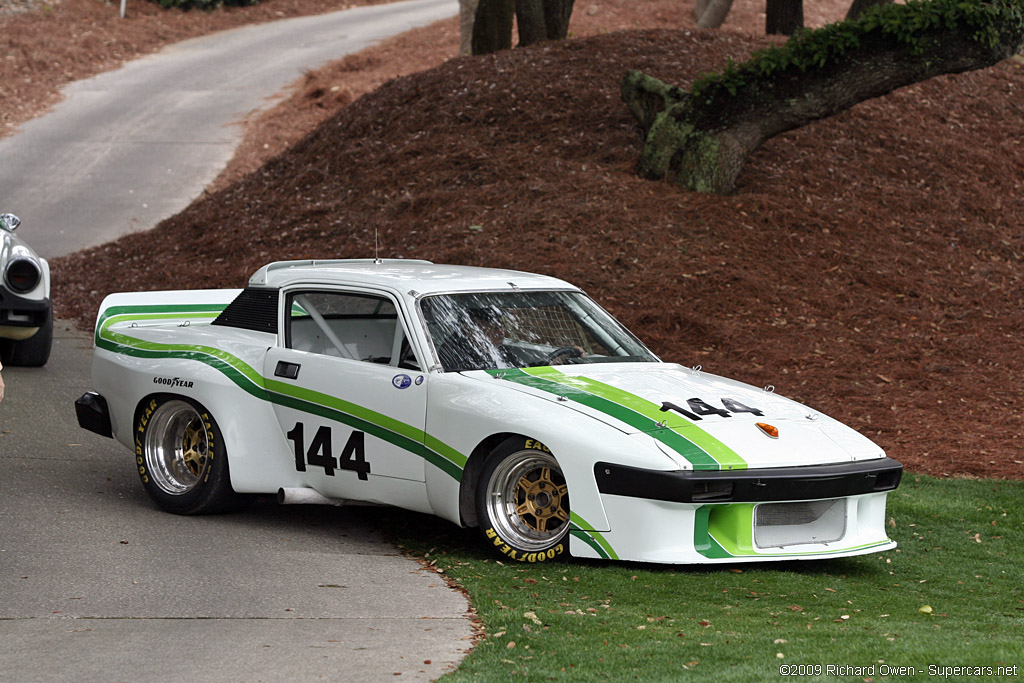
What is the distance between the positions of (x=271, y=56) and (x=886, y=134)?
17387mm

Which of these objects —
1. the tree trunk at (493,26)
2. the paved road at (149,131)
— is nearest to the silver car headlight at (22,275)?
the paved road at (149,131)

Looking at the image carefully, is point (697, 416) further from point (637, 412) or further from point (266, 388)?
point (266, 388)

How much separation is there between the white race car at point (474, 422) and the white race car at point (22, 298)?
3.28 m

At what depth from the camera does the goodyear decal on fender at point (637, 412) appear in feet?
18.9

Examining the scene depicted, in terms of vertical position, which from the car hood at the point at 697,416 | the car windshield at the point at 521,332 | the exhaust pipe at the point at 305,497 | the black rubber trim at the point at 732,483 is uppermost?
the car windshield at the point at 521,332

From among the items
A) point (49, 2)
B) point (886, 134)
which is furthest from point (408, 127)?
point (49, 2)

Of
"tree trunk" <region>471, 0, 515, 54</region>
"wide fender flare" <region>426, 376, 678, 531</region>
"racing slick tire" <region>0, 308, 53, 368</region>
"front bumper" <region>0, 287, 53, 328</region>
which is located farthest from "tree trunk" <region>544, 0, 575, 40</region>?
"wide fender flare" <region>426, 376, 678, 531</region>

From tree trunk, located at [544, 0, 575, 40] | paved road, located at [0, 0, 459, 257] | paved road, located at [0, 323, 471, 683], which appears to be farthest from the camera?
tree trunk, located at [544, 0, 575, 40]

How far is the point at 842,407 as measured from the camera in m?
10.3

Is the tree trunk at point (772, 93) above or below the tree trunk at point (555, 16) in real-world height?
below

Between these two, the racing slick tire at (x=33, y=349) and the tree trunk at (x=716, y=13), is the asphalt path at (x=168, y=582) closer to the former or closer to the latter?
the racing slick tire at (x=33, y=349)

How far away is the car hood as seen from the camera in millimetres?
5836

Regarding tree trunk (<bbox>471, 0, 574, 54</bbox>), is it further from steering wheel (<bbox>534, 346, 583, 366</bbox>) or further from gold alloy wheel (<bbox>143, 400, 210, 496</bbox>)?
steering wheel (<bbox>534, 346, 583, 366</bbox>)

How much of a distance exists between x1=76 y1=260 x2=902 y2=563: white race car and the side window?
0.01 m
